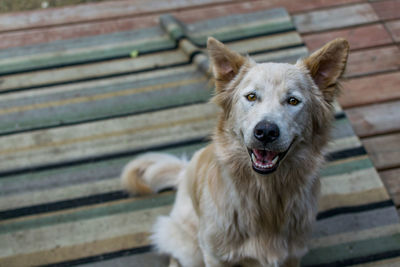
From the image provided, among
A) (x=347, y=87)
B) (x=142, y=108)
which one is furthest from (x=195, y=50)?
(x=347, y=87)

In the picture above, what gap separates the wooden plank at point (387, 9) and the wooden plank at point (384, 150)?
1.55m

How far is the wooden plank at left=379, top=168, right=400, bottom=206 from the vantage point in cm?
275

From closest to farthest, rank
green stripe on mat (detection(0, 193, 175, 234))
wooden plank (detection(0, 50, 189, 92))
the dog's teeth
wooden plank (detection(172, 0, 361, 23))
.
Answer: the dog's teeth < green stripe on mat (detection(0, 193, 175, 234)) < wooden plank (detection(0, 50, 189, 92)) < wooden plank (detection(172, 0, 361, 23))

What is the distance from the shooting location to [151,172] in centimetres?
263

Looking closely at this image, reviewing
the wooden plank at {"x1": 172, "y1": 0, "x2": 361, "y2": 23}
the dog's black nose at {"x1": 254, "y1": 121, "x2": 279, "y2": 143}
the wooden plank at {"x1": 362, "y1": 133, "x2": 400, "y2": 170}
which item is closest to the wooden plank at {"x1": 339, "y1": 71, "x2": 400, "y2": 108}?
the wooden plank at {"x1": 362, "y1": 133, "x2": 400, "y2": 170}

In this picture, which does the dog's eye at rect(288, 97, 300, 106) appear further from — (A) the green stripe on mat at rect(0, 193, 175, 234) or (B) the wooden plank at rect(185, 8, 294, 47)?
(B) the wooden plank at rect(185, 8, 294, 47)

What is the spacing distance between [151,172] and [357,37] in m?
2.53

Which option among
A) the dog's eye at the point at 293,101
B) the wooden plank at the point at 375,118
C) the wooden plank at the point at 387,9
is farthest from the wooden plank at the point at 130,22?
the dog's eye at the point at 293,101

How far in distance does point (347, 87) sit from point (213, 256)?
7.04 ft

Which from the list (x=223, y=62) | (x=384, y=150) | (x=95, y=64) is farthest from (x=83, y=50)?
(x=384, y=150)

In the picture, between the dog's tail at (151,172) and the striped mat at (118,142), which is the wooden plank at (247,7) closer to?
the striped mat at (118,142)

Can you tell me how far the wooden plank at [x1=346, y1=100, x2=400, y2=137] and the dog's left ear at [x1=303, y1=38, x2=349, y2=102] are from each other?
1372 mm

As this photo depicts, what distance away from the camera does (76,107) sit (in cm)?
329

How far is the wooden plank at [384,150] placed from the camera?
2924 mm
